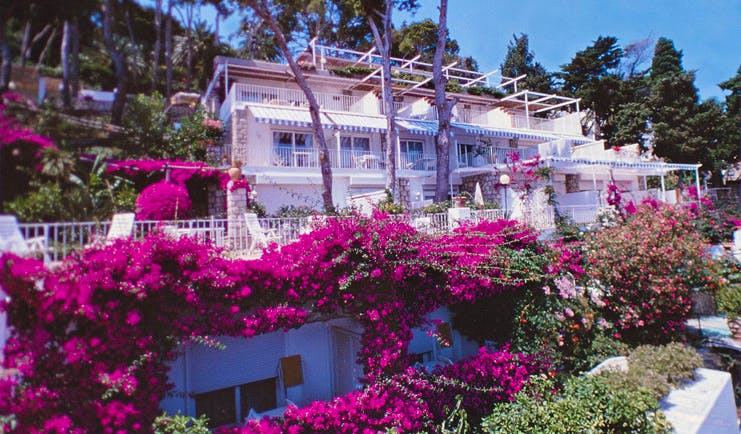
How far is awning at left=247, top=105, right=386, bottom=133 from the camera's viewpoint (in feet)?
57.0

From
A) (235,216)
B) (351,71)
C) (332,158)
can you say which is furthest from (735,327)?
(351,71)

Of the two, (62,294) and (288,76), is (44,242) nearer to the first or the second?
(62,294)

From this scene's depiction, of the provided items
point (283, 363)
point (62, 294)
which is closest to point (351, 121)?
point (283, 363)

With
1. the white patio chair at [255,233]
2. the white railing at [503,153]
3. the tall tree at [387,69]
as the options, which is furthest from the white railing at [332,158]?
the white patio chair at [255,233]

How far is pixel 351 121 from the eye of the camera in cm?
2041

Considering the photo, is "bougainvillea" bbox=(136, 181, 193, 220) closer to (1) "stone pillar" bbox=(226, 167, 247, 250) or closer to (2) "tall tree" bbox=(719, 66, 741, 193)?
(1) "stone pillar" bbox=(226, 167, 247, 250)

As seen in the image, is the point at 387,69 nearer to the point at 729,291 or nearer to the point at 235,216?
the point at 235,216

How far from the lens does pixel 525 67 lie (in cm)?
3862

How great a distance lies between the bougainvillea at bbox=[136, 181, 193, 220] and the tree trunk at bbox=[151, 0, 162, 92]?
1.14 metres

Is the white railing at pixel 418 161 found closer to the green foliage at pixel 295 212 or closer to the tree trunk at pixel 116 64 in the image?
the green foliage at pixel 295 212

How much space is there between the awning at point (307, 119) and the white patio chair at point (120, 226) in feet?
41.3

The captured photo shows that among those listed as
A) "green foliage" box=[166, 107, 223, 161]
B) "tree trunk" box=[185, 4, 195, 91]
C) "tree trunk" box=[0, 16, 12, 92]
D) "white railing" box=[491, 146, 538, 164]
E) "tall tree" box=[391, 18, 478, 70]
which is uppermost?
"tall tree" box=[391, 18, 478, 70]

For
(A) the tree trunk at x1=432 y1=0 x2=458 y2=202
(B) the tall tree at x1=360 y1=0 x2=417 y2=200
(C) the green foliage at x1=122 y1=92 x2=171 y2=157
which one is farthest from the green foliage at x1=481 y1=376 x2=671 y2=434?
(A) the tree trunk at x1=432 y1=0 x2=458 y2=202

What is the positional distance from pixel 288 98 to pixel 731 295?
18.8 meters
